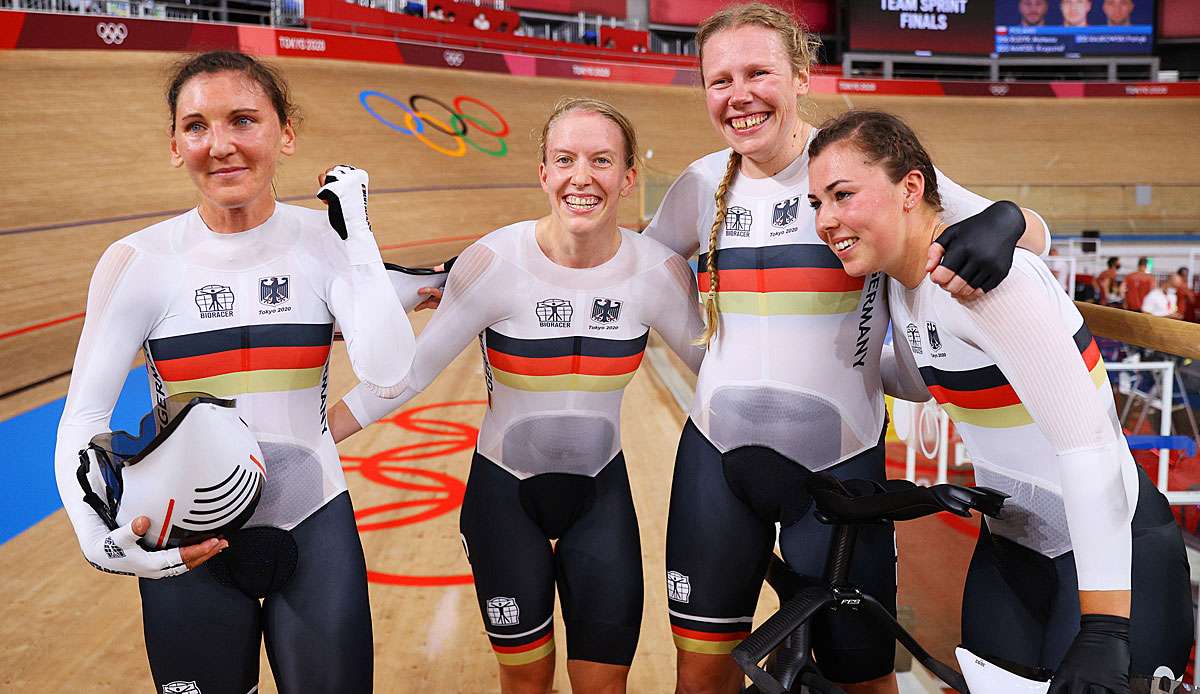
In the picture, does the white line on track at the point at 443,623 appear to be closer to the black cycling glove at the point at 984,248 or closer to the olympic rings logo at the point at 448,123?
the black cycling glove at the point at 984,248

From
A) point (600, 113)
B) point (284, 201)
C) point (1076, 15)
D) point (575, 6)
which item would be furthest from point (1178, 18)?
point (600, 113)

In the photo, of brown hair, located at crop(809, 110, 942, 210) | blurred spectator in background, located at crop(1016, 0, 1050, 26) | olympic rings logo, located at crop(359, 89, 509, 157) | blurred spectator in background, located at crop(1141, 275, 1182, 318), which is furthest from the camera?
blurred spectator in background, located at crop(1016, 0, 1050, 26)

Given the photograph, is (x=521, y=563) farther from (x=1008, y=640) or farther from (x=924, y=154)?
(x=924, y=154)

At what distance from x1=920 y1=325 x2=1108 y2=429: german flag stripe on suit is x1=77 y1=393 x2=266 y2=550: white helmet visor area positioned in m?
1.37

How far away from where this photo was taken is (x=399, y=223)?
1458 centimetres

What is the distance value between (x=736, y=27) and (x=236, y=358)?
1.33 meters

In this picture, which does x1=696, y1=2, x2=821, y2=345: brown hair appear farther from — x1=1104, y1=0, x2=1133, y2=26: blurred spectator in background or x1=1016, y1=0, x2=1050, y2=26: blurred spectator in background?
x1=1104, y1=0, x2=1133, y2=26: blurred spectator in background

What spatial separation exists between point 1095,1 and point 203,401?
1154 inches

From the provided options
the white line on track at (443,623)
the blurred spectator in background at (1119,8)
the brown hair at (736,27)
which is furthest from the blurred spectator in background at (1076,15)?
the brown hair at (736,27)

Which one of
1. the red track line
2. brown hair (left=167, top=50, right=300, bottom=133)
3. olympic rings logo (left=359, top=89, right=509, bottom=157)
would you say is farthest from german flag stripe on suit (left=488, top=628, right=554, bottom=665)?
olympic rings logo (left=359, top=89, right=509, bottom=157)

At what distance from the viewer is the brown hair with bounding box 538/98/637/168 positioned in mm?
2176

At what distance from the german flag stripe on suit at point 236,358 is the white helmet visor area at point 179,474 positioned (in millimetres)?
136

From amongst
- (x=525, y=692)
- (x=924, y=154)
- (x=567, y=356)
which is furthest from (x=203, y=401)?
(x=924, y=154)

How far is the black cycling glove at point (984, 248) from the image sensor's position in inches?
61.2
